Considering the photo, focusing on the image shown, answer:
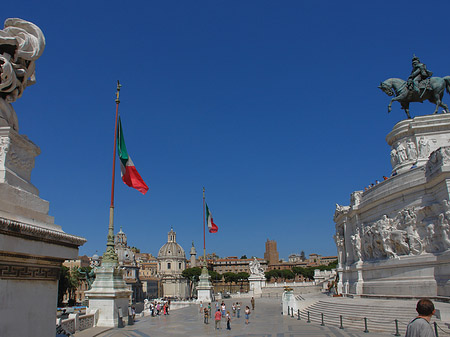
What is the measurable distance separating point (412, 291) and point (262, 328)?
26.4 ft

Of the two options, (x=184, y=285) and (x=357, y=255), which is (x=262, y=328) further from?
(x=184, y=285)

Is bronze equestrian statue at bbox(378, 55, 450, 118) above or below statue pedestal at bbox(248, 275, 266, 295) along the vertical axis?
above

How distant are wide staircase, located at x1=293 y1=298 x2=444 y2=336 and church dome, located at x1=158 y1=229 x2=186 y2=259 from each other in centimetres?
11012

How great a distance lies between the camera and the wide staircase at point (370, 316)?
596 inches

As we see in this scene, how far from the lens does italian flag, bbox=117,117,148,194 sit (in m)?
16.3

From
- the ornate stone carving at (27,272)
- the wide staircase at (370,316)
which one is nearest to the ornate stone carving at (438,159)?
the wide staircase at (370,316)

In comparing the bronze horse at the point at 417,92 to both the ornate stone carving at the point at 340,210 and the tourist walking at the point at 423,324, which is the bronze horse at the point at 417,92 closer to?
the ornate stone carving at the point at 340,210

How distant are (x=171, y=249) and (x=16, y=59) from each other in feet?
418

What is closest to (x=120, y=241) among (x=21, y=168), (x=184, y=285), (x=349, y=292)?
(x=184, y=285)

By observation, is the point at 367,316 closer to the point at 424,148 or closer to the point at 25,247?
the point at 424,148

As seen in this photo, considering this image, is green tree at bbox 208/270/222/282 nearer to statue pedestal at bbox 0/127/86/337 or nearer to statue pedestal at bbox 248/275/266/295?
statue pedestal at bbox 248/275/266/295

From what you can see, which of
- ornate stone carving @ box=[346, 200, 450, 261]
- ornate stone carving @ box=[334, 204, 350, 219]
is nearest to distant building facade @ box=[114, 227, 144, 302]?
ornate stone carving @ box=[334, 204, 350, 219]

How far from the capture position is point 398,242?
808 inches

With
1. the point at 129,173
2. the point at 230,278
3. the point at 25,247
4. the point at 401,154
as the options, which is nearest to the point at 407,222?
the point at 401,154
